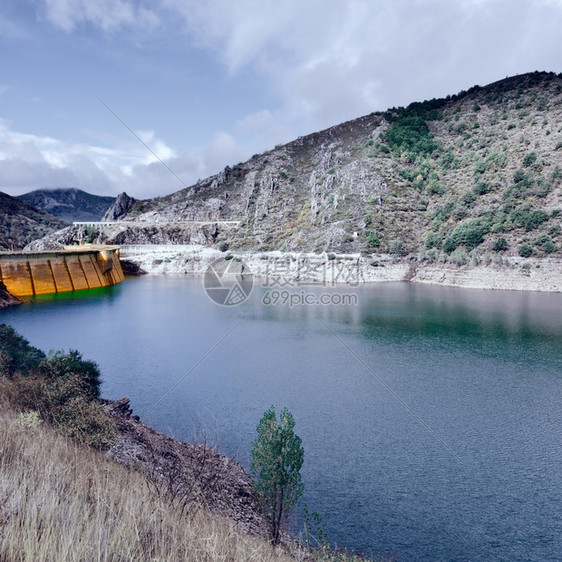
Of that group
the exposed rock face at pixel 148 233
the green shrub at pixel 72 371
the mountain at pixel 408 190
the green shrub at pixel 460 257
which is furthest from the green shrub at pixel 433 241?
the green shrub at pixel 72 371

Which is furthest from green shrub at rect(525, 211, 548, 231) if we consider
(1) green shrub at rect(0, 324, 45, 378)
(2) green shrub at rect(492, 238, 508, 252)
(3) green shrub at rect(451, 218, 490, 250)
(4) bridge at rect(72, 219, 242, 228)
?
(4) bridge at rect(72, 219, 242, 228)

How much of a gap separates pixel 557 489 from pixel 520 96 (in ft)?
336

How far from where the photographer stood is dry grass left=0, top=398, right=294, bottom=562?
4.24m

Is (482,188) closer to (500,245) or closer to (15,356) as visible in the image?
(500,245)

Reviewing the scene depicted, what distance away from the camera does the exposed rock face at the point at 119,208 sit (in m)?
115

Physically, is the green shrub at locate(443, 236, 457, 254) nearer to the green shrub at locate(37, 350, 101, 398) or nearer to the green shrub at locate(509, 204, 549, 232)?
the green shrub at locate(509, 204, 549, 232)

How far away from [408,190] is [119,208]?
84287mm

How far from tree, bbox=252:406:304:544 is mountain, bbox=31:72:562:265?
53.2 meters

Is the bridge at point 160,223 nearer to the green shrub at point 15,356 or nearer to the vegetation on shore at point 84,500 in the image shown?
the green shrub at point 15,356

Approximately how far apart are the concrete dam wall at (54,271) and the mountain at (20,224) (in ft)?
123

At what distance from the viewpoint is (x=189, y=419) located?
17062 millimetres

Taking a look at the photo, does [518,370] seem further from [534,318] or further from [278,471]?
[278,471]

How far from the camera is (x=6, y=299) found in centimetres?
4522

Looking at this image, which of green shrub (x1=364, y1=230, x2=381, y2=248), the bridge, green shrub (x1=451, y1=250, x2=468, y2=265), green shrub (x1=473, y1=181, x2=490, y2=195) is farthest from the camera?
the bridge
